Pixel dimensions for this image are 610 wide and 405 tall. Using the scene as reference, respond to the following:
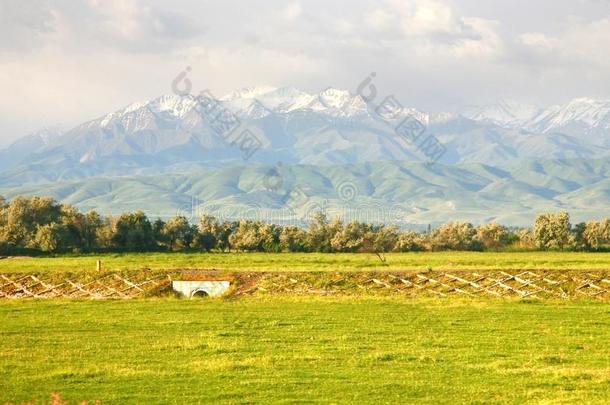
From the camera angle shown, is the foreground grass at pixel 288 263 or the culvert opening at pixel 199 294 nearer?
the culvert opening at pixel 199 294

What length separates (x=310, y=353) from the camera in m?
26.4

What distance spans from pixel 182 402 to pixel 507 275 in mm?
30459

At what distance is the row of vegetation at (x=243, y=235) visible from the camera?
258 feet

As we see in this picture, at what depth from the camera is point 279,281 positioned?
48000mm

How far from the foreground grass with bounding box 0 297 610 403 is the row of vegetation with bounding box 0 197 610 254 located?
39.9 m

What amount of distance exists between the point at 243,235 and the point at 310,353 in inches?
2278

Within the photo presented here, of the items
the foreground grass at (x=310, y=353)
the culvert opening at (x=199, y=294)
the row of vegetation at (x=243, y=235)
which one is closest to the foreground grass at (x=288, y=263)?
the culvert opening at (x=199, y=294)

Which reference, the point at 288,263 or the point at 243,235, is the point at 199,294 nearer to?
the point at 288,263

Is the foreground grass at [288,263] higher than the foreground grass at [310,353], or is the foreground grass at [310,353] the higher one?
the foreground grass at [288,263]

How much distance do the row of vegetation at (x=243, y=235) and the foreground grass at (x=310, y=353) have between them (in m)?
39.9

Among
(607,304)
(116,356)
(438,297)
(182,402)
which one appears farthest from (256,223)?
(182,402)

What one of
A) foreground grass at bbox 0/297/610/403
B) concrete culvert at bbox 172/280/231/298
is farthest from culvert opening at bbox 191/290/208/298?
foreground grass at bbox 0/297/610/403

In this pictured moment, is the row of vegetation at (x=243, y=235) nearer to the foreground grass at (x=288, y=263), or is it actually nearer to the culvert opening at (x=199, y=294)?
the foreground grass at (x=288, y=263)

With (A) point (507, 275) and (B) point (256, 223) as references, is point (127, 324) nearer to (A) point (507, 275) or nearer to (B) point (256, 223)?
(A) point (507, 275)
